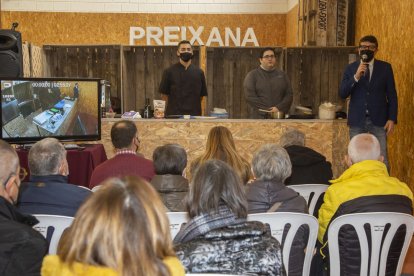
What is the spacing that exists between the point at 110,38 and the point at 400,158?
6.59 meters

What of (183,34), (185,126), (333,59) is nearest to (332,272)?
(185,126)

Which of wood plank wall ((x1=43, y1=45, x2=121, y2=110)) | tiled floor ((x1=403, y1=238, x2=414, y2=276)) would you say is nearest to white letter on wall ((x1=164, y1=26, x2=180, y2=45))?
wood plank wall ((x1=43, y1=45, x2=121, y2=110))

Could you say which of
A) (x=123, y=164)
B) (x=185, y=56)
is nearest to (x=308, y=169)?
(x=123, y=164)

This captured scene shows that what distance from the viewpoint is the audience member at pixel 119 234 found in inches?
54.8

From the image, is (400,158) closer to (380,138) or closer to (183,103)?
(380,138)

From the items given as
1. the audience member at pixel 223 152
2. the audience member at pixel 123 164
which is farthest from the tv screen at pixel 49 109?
the audience member at pixel 223 152

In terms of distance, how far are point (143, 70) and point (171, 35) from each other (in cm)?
203

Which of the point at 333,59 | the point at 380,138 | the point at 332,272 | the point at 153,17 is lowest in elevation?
the point at 332,272

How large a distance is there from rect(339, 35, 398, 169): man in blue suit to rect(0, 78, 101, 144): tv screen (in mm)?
2420

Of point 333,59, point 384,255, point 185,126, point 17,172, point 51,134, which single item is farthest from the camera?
point 333,59

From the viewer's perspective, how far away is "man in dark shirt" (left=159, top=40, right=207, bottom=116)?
7.46 meters

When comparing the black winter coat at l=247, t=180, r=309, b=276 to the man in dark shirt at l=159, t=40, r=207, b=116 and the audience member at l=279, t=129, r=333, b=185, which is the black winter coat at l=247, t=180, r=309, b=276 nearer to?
the audience member at l=279, t=129, r=333, b=185

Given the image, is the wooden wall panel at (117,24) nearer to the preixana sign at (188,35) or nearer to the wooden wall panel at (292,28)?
the preixana sign at (188,35)

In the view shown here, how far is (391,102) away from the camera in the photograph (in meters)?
5.75
